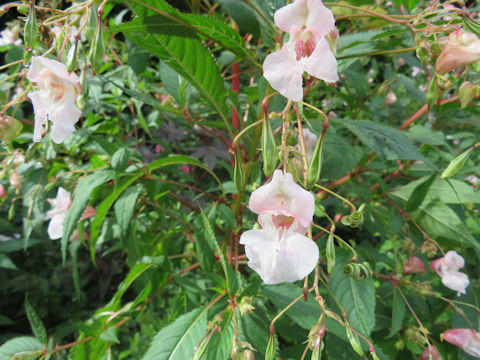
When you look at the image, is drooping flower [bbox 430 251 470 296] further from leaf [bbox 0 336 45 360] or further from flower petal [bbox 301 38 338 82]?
leaf [bbox 0 336 45 360]

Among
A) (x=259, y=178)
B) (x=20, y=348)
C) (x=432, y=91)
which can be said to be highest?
(x=432, y=91)

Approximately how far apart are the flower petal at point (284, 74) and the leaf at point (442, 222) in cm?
64

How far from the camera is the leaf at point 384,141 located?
2.14 ft

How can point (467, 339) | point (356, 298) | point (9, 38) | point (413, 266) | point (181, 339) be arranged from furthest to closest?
point (9, 38) < point (413, 266) < point (467, 339) < point (356, 298) < point (181, 339)

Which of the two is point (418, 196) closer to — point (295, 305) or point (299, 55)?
point (295, 305)

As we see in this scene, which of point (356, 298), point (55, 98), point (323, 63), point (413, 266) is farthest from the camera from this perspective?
point (413, 266)

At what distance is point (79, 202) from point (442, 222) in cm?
87

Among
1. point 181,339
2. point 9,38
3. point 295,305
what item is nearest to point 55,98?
point 181,339

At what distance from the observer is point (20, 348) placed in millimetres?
852

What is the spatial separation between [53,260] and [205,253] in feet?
5.65

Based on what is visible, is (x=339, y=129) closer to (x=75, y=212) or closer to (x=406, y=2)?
(x=406, y=2)

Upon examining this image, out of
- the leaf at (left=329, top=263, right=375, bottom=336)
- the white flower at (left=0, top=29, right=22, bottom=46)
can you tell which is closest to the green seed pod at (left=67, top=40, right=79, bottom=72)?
the leaf at (left=329, top=263, right=375, bottom=336)

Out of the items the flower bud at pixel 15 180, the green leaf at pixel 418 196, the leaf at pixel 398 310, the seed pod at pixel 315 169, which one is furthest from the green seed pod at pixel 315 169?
the flower bud at pixel 15 180

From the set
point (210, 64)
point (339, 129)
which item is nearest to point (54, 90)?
point (210, 64)
